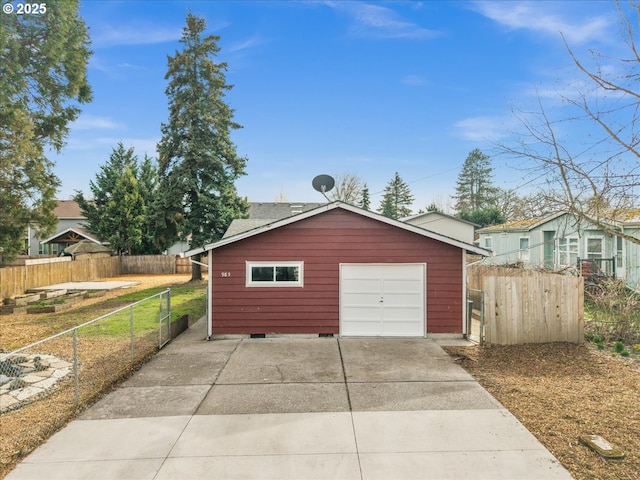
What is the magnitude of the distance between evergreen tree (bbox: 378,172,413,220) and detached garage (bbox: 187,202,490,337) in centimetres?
4889

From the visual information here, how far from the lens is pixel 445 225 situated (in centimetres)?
2917

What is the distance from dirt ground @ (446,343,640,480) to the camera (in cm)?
415

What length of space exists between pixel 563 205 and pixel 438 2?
21.7ft

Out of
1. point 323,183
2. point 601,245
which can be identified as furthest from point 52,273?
point 601,245

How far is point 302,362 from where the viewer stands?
307 inches

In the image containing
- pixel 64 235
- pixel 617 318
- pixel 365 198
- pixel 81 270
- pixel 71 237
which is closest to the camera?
pixel 617 318

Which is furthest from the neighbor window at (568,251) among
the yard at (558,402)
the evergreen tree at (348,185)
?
the evergreen tree at (348,185)

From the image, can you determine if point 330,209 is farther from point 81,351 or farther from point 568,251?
point 568,251

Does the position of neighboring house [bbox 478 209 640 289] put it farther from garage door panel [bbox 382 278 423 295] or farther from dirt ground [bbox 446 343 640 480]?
dirt ground [bbox 446 343 640 480]

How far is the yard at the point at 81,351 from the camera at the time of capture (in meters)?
4.75

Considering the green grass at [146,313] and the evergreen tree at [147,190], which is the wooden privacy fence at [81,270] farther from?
the green grass at [146,313]

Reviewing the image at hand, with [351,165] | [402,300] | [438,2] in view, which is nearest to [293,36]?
[438,2]

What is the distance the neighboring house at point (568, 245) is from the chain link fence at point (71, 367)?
10.4m

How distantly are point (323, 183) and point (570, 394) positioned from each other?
811cm
